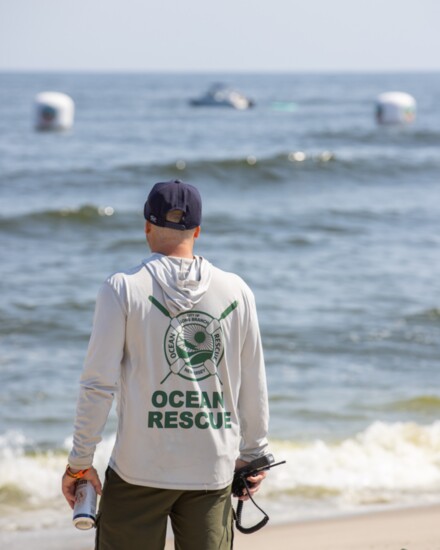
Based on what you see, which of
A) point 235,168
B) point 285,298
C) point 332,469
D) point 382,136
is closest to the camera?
point 332,469

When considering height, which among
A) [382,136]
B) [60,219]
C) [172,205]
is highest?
[382,136]

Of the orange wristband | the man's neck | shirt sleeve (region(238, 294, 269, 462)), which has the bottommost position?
the orange wristband

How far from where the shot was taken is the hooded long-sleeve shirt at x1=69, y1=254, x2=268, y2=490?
2465 mm

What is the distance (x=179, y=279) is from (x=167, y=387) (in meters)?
0.28

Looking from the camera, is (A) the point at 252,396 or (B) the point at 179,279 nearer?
(B) the point at 179,279

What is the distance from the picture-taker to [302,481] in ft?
17.7

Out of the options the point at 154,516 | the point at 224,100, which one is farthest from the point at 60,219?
the point at 224,100

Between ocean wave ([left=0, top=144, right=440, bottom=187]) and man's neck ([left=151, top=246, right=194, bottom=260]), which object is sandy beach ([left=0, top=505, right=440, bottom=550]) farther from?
ocean wave ([left=0, top=144, right=440, bottom=187])

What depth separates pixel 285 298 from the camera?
35.3 feet

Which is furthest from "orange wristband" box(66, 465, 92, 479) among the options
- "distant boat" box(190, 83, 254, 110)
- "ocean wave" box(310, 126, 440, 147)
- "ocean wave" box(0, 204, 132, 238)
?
"distant boat" box(190, 83, 254, 110)

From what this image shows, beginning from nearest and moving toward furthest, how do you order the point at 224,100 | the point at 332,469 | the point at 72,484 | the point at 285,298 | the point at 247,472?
the point at 72,484 < the point at 247,472 < the point at 332,469 < the point at 285,298 < the point at 224,100

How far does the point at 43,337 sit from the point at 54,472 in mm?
3569

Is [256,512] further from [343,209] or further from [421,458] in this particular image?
[343,209]

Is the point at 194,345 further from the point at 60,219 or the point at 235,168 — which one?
the point at 235,168
